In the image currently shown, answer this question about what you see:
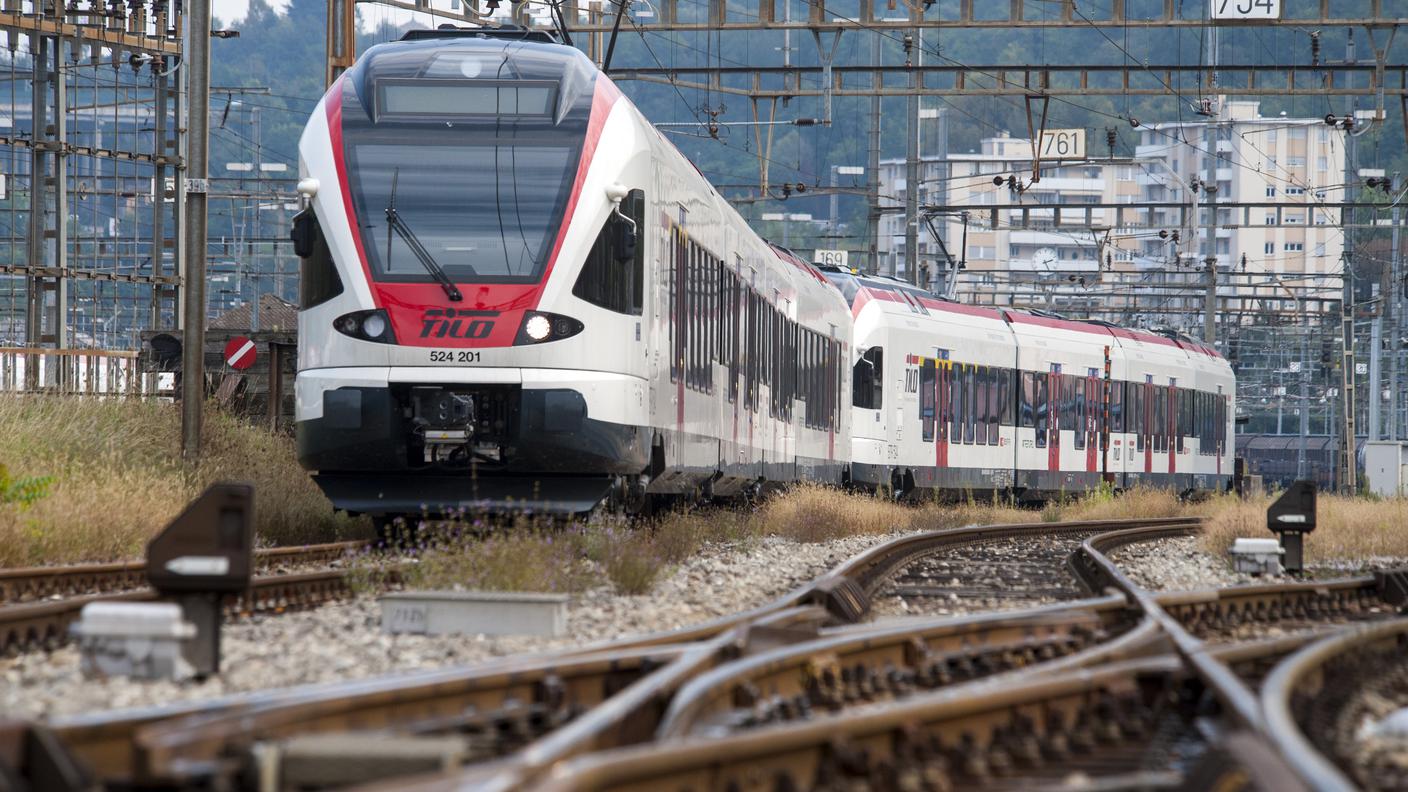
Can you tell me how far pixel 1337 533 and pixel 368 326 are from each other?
10.6m

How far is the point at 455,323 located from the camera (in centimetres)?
1242

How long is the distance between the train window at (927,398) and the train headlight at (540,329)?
1628 centimetres

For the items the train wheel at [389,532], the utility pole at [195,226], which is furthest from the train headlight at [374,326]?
the utility pole at [195,226]

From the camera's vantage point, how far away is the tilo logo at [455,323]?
1241 cm

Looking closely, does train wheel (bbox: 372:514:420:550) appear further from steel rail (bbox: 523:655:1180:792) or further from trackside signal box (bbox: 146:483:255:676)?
steel rail (bbox: 523:655:1180:792)

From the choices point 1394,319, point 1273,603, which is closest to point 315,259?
point 1273,603

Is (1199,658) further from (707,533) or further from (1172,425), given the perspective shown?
(1172,425)

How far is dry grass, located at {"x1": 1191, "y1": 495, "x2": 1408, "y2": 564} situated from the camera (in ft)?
56.2

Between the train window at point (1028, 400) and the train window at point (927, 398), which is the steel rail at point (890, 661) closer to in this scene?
the train window at point (927, 398)

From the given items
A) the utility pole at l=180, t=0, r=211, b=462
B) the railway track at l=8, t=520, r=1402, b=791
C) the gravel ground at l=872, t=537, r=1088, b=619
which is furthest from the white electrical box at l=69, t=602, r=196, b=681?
the utility pole at l=180, t=0, r=211, b=462

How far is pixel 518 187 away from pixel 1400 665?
22.0 ft

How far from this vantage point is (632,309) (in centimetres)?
1304

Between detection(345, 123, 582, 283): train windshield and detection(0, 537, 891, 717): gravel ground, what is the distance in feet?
7.96

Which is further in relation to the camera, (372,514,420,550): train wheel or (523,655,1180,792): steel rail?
(372,514,420,550): train wheel
